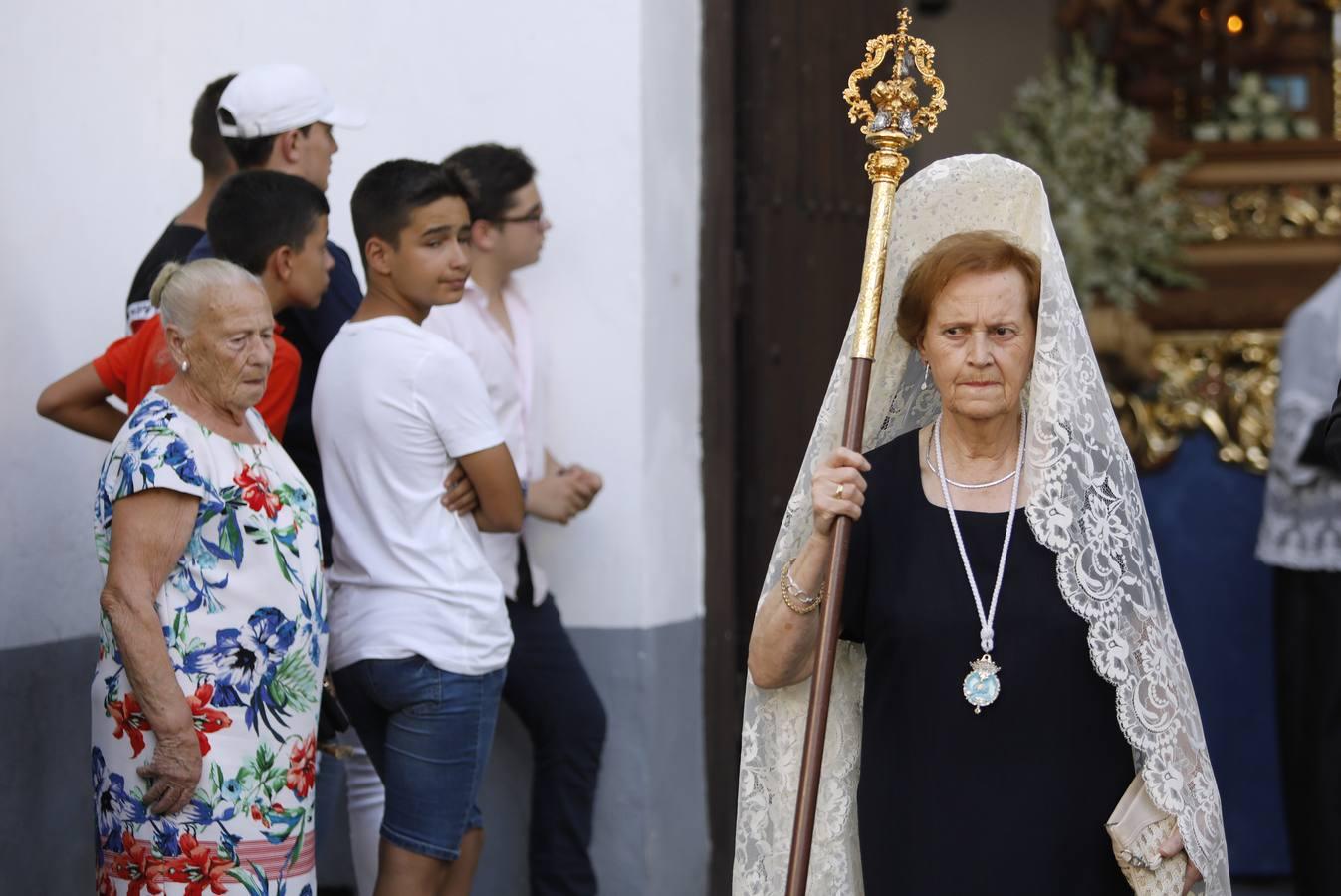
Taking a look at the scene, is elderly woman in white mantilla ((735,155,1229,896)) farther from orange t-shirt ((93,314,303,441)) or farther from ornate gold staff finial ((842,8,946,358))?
orange t-shirt ((93,314,303,441))

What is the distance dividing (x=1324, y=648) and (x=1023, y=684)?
3.07 metres

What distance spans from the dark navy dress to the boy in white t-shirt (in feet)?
3.82

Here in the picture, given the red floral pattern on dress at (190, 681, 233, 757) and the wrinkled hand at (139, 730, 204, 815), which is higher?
the red floral pattern on dress at (190, 681, 233, 757)

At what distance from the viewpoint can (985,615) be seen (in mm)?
2998

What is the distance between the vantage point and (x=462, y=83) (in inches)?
205

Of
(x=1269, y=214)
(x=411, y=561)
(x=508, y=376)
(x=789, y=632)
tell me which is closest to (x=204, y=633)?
(x=411, y=561)

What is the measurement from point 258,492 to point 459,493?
561 mm

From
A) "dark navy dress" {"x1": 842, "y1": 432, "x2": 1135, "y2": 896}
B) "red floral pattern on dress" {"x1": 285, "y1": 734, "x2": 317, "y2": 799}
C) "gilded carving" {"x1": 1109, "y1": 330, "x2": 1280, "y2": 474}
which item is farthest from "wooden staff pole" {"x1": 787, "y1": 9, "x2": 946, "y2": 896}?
"gilded carving" {"x1": 1109, "y1": 330, "x2": 1280, "y2": 474}

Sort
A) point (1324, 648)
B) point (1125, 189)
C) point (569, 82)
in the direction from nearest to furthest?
1. point (569, 82)
2. point (1324, 648)
3. point (1125, 189)

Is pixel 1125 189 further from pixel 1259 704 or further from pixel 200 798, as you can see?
pixel 200 798

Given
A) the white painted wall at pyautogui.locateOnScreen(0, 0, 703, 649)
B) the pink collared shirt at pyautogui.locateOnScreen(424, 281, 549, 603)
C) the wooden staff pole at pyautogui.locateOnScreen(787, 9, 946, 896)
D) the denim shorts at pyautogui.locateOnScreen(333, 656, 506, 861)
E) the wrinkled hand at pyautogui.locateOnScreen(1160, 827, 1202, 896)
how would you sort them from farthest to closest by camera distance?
the white painted wall at pyautogui.locateOnScreen(0, 0, 703, 649) → the pink collared shirt at pyautogui.locateOnScreen(424, 281, 549, 603) → the denim shorts at pyautogui.locateOnScreen(333, 656, 506, 861) → the wooden staff pole at pyautogui.locateOnScreen(787, 9, 946, 896) → the wrinkled hand at pyautogui.locateOnScreen(1160, 827, 1202, 896)

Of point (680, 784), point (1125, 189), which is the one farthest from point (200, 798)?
point (1125, 189)

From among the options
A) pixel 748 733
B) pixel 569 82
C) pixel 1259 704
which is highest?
pixel 569 82

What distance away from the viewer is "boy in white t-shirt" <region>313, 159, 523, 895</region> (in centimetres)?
394
